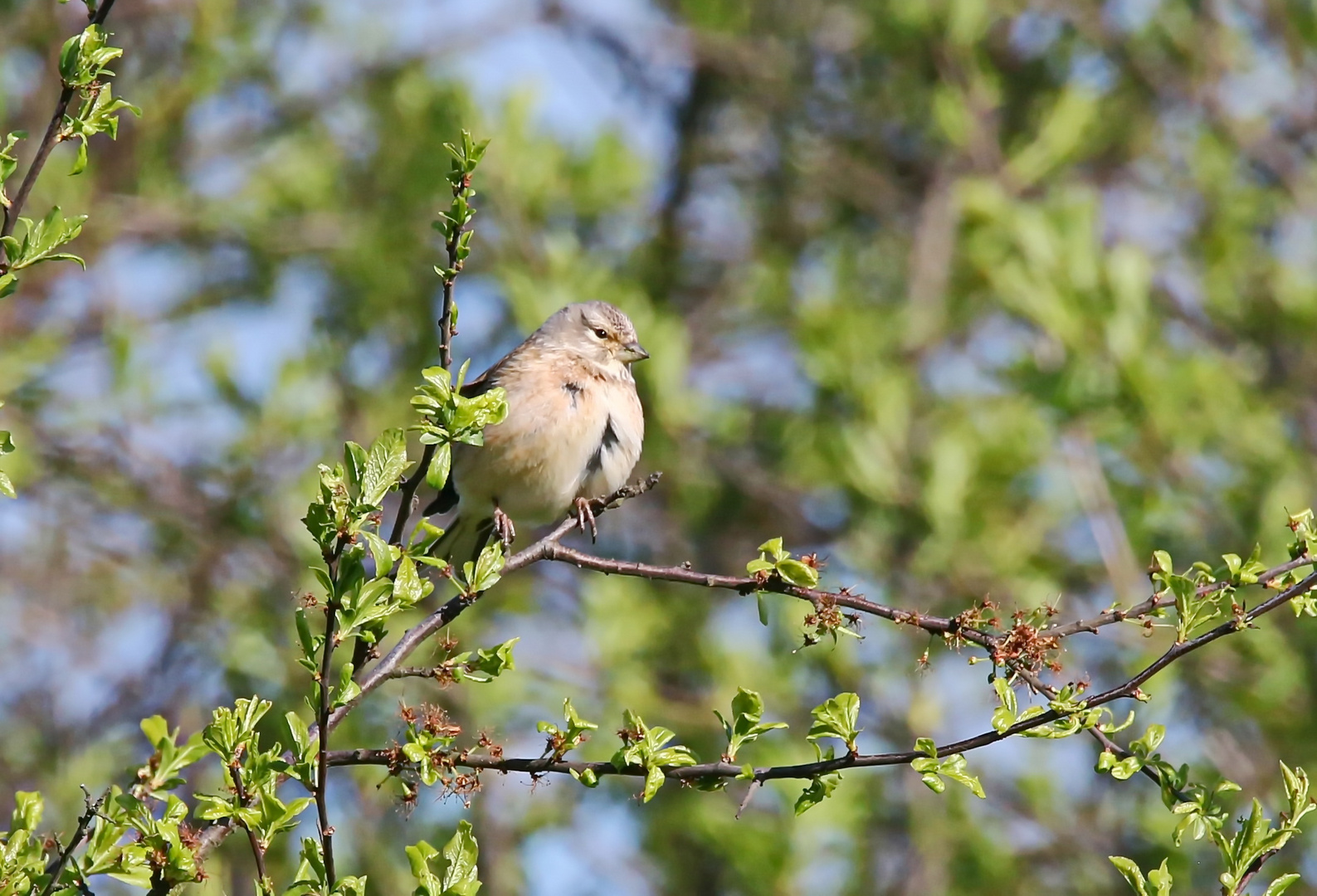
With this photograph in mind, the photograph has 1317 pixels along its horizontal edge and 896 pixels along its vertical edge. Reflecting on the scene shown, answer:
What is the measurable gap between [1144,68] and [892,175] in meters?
2.10

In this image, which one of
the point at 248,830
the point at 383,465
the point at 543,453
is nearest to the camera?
the point at 248,830

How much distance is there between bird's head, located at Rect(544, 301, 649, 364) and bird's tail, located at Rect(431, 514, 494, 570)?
915mm

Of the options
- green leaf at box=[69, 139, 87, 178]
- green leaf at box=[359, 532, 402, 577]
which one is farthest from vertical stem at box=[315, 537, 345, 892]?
green leaf at box=[69, 139, 87, 178]

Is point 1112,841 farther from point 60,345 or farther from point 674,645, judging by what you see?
point 60,345

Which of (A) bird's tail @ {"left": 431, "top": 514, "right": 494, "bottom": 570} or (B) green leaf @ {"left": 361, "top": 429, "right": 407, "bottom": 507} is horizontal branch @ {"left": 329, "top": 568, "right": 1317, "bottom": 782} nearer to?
(B) green leaf @ {"left": 361, "top": 429, "right": 407, "bottom": 507}

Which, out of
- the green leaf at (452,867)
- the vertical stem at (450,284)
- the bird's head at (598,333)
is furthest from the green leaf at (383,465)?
the bird's head at (598,333)

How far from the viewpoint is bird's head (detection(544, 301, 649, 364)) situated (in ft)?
22.0

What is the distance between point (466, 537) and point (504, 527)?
39 cm

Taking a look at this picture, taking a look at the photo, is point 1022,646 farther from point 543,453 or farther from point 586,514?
point 543,453

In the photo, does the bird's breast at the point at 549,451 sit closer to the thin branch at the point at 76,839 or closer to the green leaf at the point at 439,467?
the green leaf at the point at 439,467

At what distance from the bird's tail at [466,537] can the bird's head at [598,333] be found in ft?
3.00

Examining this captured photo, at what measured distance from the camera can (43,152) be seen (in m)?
2.92

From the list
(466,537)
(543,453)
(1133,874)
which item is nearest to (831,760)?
(1133,874)

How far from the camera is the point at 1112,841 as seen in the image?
9633mm
